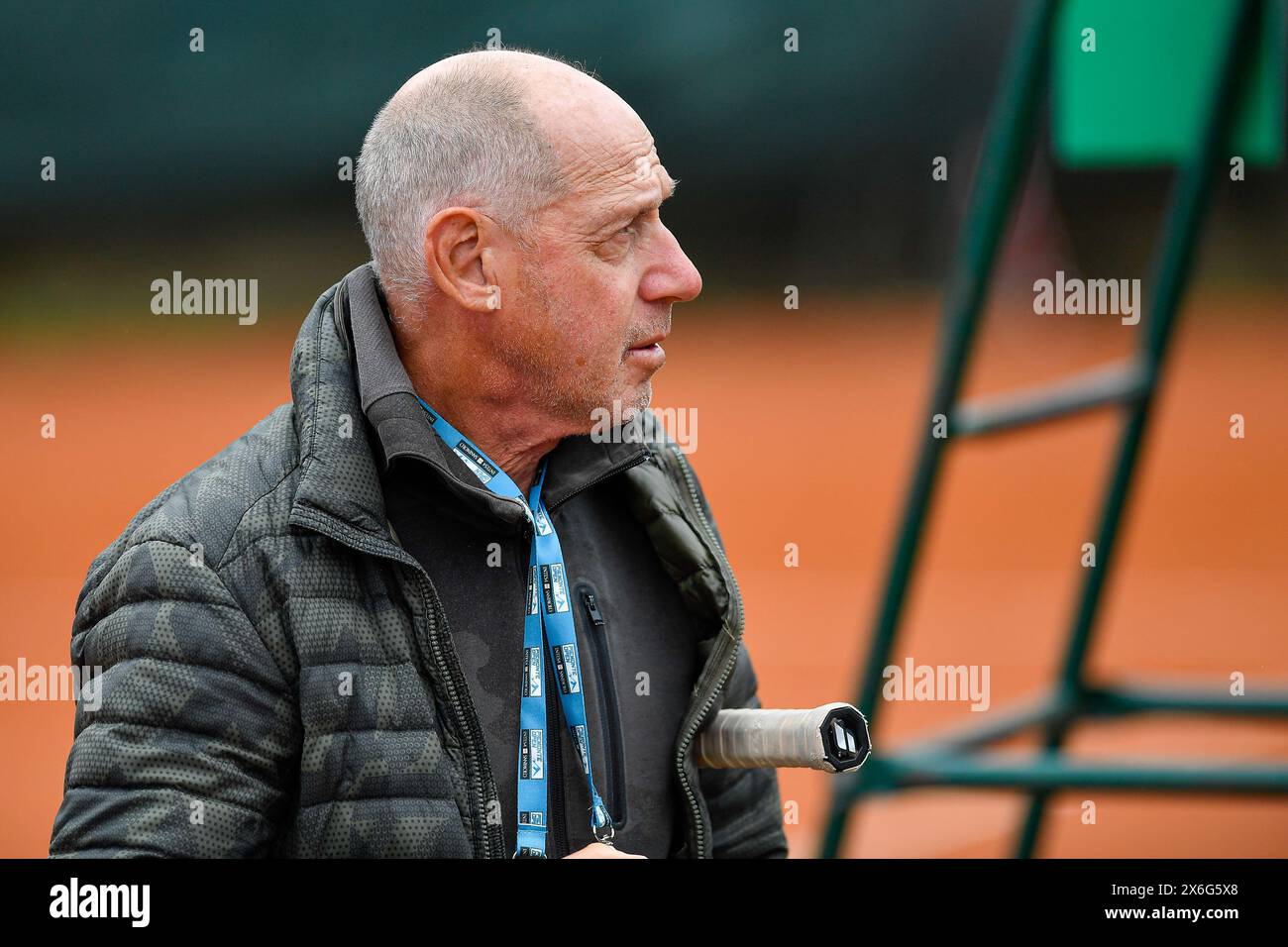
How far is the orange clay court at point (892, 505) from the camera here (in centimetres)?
611

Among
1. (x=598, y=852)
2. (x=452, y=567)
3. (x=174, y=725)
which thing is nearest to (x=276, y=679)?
(x=174, y=725)

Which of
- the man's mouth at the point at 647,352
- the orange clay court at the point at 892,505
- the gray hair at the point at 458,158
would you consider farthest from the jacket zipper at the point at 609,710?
the orange clay court at the point at 892,505

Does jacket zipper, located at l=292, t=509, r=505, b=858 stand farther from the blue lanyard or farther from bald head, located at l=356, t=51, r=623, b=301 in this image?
bald head, located at l=356, t=51, r=623, b=301

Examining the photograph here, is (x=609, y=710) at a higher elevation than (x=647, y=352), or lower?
lower

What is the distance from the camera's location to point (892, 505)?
31.3ft

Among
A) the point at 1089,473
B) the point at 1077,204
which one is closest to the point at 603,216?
the point at 1089,473

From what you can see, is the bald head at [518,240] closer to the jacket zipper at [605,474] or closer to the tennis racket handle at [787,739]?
the jacket zipper at [605,474]

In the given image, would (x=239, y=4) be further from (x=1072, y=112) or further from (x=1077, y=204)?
(x=1072, y=112)

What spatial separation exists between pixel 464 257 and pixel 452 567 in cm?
34

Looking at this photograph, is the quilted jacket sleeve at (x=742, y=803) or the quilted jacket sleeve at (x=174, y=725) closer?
the quilted jacket sleeve at (x=174, y=725)

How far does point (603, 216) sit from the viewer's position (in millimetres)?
1735

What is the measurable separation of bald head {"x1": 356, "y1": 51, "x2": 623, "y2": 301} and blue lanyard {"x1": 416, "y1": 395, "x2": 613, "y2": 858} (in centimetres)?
22

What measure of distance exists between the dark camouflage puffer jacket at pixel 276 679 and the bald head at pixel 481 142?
0.72 ft

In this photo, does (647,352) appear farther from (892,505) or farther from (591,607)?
(892,505)
